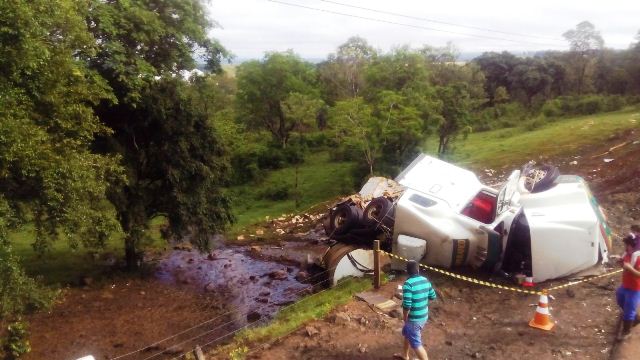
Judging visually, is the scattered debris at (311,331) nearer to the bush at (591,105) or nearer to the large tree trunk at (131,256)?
the large tree trunk at (131,256)

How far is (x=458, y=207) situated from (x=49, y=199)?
329 inches

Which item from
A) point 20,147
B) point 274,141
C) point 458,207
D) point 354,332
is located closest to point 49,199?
point 20,147

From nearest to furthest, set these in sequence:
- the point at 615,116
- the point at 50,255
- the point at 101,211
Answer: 1. the point at 101,211
2. the point at 50,255
3. the point at 615,116

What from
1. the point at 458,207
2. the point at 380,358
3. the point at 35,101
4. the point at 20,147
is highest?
the point at 35,101

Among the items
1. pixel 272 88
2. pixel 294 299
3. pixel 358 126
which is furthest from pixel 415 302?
pixel 272 88

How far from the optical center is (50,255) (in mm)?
18891

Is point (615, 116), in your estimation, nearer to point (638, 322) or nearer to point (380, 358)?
point (638, 322)

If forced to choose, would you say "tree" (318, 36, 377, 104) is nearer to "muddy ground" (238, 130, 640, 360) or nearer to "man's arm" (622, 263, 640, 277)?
"muddy ground" (238, 130, 640, 360)

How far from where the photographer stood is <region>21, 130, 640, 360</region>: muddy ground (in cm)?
781

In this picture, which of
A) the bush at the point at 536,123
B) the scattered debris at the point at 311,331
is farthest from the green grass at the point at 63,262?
the bush at the point at 536,123

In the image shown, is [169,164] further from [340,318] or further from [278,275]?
[340,318]

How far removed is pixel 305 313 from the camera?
9.78 m

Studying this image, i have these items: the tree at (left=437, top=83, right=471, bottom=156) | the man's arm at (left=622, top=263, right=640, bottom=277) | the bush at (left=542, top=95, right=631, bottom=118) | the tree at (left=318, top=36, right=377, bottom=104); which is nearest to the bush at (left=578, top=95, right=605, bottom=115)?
the bush at (left=542, top=95, right=631, bottom=118)

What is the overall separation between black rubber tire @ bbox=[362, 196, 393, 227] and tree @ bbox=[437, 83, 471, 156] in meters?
15.4
